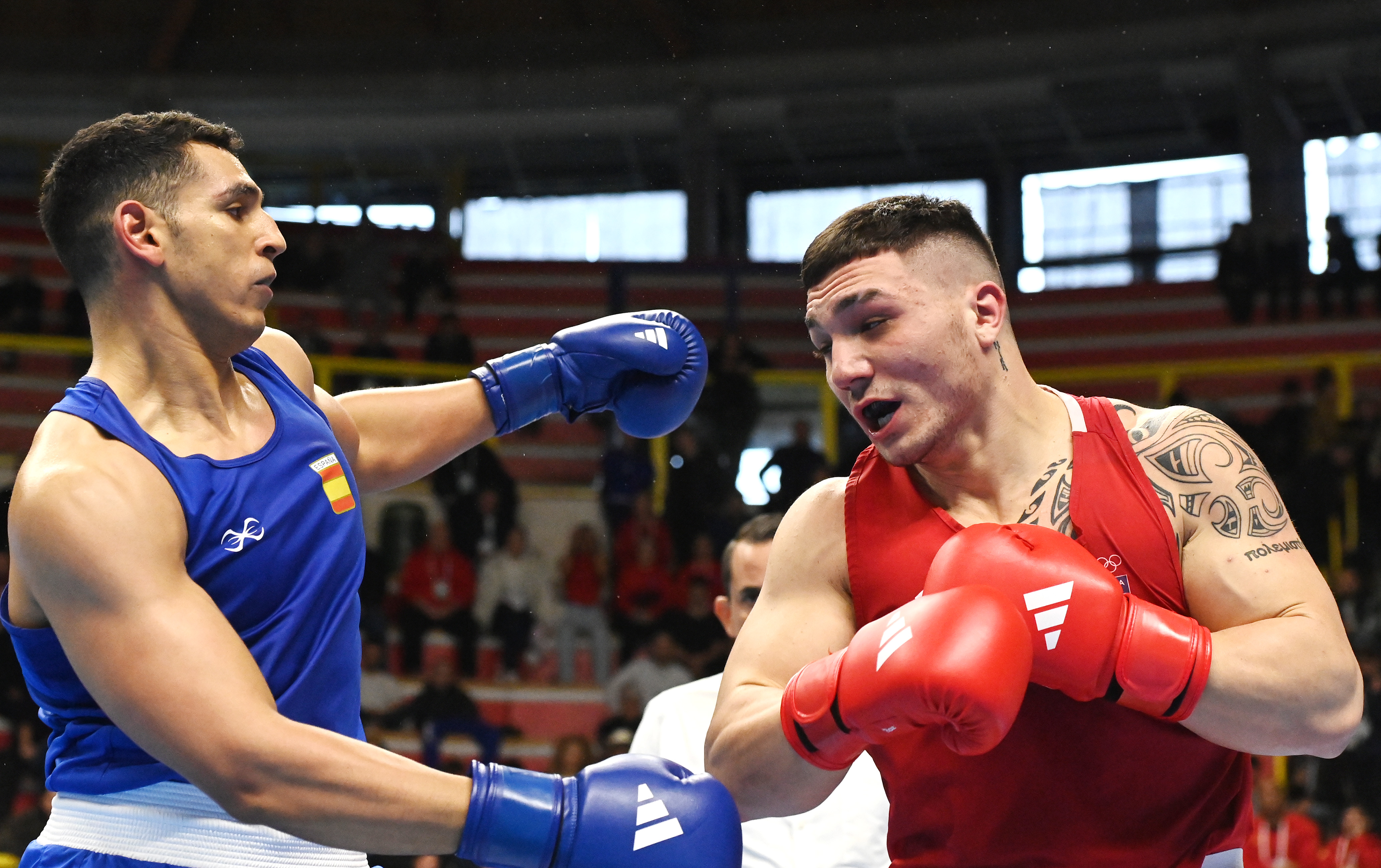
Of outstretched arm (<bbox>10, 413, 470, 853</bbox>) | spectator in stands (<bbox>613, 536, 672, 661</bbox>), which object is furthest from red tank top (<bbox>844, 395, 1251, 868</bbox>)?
spectator in stands (<bbox>613, 536, 672, 661</bbox>)

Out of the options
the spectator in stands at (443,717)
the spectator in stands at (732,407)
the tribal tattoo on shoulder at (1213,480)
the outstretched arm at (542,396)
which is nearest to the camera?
the tribal tattoo on shoulder at (1213,480)

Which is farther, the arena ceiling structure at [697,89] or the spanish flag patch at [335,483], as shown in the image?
the arena ceiling structure at [697,89]

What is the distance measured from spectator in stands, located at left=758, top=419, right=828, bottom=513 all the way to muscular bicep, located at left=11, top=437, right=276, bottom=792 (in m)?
6.94

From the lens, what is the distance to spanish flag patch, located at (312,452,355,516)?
84.7 inches

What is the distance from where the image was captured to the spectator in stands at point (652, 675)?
801 cm

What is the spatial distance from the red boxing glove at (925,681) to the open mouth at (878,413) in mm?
370

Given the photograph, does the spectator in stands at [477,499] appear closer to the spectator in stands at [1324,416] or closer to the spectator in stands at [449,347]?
the spectator in stands at [449,347]

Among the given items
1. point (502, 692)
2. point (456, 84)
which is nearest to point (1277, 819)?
point (502, 692)

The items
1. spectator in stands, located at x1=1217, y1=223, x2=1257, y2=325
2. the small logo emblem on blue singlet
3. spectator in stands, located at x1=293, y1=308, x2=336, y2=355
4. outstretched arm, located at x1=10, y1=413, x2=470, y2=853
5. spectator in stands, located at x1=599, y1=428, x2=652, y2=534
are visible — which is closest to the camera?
outstretched arm, located at x1=10, y1=413, x2=470, y2=853

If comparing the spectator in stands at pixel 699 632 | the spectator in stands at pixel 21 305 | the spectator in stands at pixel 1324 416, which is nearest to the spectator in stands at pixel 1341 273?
the spectator in stands at pixel 1324 416

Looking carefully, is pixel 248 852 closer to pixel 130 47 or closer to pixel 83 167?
pixel 83 167

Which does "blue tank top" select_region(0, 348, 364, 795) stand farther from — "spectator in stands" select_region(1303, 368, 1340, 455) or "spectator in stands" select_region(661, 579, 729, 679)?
"spectator in stands" select_region(1303, 368, 1340, 455)

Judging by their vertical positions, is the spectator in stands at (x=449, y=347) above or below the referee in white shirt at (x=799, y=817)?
above

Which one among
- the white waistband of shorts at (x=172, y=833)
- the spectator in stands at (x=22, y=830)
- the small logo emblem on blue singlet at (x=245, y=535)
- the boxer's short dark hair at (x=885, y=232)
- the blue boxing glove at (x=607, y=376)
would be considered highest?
the boxer's short dark hair at (x=885, y=232)
